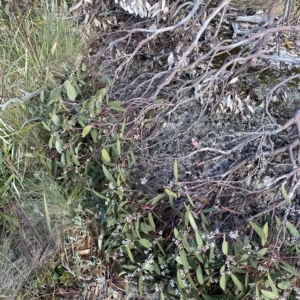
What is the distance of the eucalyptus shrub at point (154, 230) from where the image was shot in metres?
1.52

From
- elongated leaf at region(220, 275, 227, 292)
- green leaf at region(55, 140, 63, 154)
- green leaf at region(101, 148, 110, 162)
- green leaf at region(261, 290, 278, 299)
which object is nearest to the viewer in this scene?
green leaf at region(261, 290, 278, 299)

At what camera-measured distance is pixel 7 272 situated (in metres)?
1.81

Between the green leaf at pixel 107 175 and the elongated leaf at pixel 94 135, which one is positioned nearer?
the green leaf at pixel 107 175

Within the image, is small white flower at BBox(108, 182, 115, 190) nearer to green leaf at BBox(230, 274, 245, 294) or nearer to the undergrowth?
the undergrowth

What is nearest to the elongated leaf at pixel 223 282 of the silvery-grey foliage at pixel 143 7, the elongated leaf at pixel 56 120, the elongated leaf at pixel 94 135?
the elongated leaf at pixel 94 135

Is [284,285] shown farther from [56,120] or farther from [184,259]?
[56,120]

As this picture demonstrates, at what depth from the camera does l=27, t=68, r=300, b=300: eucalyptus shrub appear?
1524 mm

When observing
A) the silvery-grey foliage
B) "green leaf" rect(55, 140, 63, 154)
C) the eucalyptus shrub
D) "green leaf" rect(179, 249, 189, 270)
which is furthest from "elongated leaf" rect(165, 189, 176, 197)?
the silvery-grey foliage

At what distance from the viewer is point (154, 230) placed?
1.73 m

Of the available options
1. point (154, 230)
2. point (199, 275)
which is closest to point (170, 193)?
point (154, 230)

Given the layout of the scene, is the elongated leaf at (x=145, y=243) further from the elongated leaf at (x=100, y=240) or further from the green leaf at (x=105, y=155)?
the green leaf at (x=105, y=155)

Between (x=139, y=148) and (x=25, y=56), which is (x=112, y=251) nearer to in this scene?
(x=139, y=148)

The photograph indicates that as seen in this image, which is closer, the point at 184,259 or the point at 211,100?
the point at 184,259

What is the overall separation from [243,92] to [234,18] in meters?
0.64
